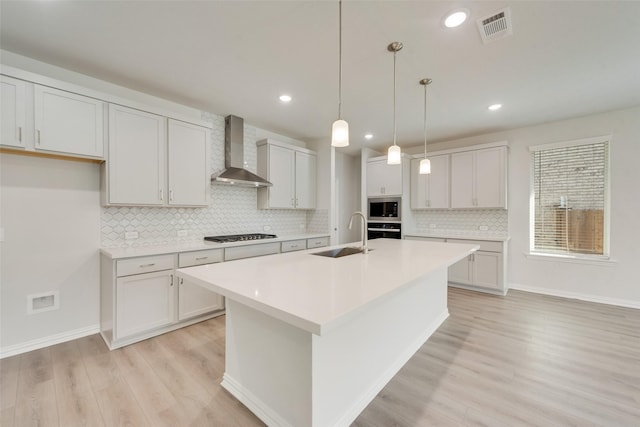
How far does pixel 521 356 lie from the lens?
7.48 feet

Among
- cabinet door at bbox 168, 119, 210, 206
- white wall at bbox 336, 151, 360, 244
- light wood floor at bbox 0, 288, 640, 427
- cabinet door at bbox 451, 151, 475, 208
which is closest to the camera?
light wood floor at bbox 0, 288, 640, 427

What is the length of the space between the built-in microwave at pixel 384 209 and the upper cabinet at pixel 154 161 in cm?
316

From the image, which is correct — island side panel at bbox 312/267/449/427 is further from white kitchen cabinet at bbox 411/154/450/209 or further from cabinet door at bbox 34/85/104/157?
cabinet door at bbox 34/85/104/157

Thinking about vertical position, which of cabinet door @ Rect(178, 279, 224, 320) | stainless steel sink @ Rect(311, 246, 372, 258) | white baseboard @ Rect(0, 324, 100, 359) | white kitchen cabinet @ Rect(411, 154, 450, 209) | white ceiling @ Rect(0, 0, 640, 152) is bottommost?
white baseboard @ Rect(0, 324, 100, 359)

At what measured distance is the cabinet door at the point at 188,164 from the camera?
9.78ft

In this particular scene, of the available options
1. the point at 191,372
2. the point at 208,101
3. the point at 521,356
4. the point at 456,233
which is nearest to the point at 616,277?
the point at 456,233

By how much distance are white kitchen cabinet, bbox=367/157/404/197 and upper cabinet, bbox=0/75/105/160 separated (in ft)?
13.5

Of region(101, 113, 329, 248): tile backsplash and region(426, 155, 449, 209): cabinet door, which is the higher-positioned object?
region(426, 155, 449, 209): cabinet door

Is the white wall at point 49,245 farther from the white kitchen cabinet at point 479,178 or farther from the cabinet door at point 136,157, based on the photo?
the white kitchen cabinet at point 479,178

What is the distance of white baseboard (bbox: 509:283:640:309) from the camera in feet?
11.4

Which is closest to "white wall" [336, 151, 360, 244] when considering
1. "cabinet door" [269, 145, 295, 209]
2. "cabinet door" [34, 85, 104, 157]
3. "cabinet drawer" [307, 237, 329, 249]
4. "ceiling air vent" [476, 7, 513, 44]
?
"cabinet drawer" [307, 237, 329, 249]

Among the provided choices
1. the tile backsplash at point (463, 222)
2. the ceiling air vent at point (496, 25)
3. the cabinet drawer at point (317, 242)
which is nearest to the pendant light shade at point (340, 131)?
the ceiling air vent at point (496, 25)

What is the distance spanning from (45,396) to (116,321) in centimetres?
65

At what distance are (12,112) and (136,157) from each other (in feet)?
2.83
